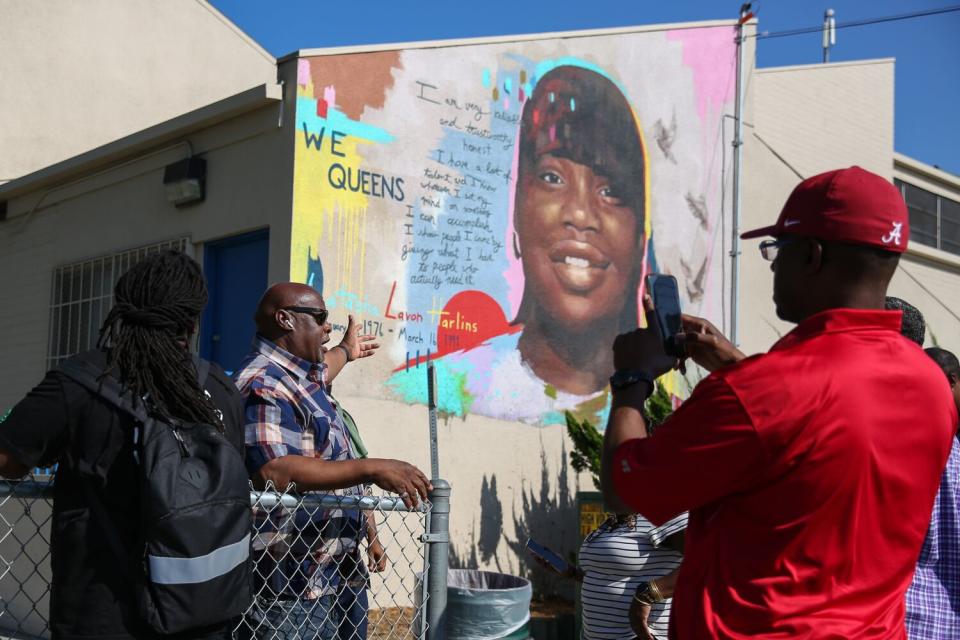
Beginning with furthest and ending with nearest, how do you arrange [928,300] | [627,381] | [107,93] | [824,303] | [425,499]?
[928,300] → [107,93] → [425,499] → [627,381] → [824,303]

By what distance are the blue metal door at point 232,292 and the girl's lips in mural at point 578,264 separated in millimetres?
2693

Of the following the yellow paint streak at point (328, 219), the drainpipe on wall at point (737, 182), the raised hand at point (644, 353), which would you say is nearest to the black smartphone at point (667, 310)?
the raised hand at point (644, 353)

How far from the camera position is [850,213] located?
5.92 ft

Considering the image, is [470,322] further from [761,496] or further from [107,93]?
[107,93]

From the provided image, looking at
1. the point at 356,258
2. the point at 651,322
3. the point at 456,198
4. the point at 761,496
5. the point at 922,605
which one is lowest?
the point at 922,605

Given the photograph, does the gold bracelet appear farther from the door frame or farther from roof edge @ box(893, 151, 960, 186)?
roof edge @ box(893, 151, 960, 186)

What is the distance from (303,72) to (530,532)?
163 inches

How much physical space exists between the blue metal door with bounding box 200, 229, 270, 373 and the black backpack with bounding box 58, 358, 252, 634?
4.64m

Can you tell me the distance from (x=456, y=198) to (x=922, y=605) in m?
5.64

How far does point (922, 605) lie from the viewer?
8.23 feet

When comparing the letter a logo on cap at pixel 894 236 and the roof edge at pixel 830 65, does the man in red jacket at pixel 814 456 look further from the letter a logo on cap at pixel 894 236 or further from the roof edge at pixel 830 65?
the roof edge at pixel 830 65

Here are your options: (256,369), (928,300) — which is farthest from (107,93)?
(928,300)

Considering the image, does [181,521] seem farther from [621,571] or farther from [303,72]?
[303,72]

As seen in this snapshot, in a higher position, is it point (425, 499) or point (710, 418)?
point (710, 418)
